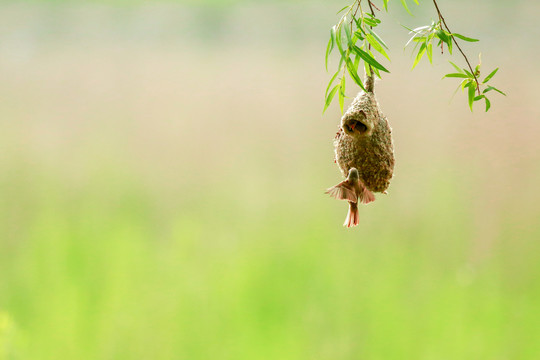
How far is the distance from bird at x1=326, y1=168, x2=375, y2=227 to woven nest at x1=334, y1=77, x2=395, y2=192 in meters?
0.07

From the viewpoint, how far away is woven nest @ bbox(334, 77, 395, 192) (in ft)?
3.21

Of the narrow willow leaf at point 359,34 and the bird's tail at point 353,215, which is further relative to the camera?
the bird's tail at point 353,215

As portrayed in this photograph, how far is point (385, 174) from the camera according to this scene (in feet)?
3.36

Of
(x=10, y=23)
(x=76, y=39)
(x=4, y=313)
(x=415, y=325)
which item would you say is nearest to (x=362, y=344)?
(x=415, y=325)

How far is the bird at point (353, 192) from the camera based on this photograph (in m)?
0.91

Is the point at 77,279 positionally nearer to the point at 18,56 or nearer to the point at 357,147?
the point at 18,56

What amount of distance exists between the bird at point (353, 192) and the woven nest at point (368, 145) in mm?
67

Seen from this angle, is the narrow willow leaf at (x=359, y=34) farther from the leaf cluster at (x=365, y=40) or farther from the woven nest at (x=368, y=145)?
the woven nest at (x=368, y=145)

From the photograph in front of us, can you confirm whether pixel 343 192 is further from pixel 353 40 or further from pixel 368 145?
pixel 353 40

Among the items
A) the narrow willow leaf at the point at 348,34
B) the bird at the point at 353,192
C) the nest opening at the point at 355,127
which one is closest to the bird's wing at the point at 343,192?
the bird at the point at 353,192

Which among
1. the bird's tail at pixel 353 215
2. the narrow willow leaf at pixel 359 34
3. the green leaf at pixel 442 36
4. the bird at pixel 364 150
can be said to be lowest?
the bird's tail at pixel 353 215

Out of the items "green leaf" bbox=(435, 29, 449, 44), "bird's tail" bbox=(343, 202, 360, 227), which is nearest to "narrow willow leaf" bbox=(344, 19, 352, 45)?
"green leaf" bbox=(435, 29, 449, 44)

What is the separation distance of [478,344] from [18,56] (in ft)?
7.51

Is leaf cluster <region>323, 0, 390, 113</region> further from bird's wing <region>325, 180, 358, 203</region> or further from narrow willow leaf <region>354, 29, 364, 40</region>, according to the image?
bird's wing <region>325, 180, 358, 203</region>
